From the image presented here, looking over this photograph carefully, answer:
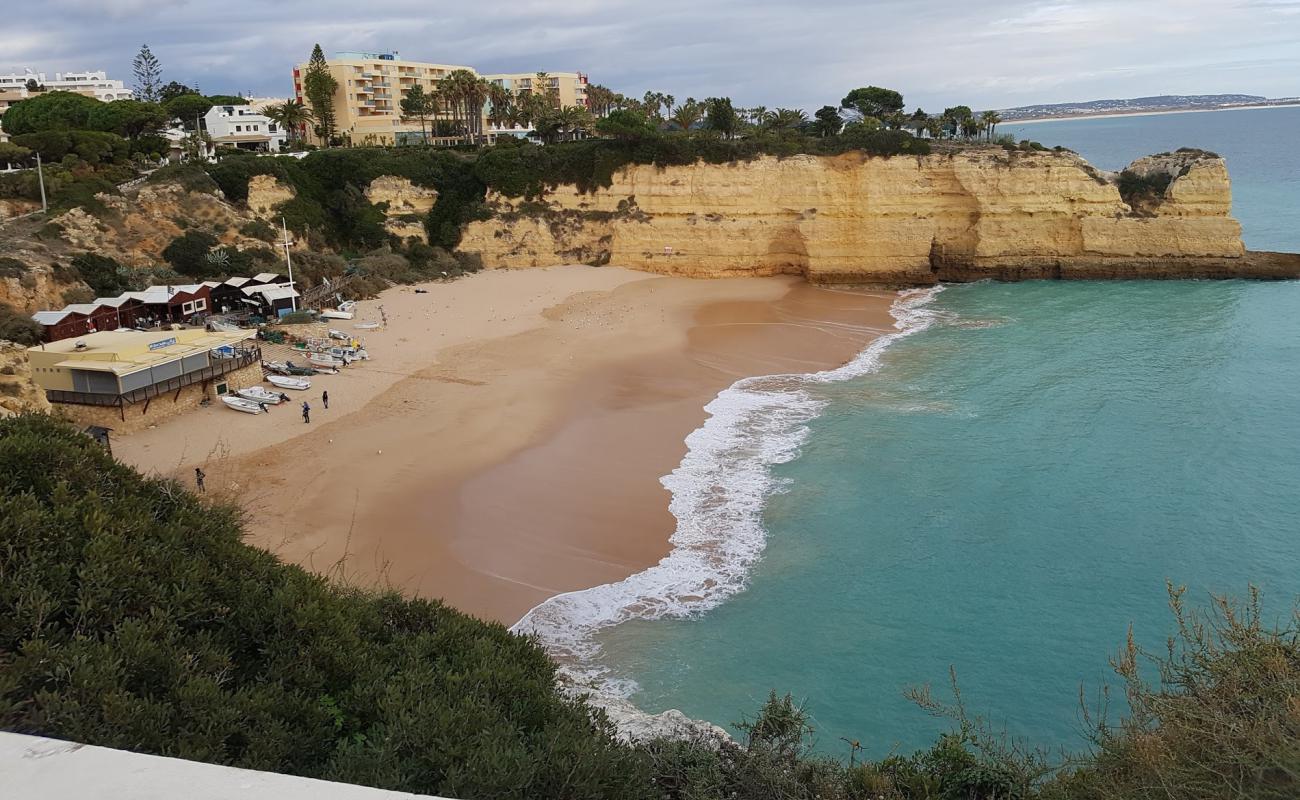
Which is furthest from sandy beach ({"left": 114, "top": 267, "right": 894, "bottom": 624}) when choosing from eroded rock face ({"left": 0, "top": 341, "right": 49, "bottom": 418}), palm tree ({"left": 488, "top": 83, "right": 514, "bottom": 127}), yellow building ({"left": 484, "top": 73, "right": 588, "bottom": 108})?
yellow building ({"left": 484, "top": 73, "right": 588, "bottom": 108})

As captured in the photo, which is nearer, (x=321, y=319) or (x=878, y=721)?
(x=878, y=721)

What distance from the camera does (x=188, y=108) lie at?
62219 mm

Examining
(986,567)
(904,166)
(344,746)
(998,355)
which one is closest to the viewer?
(344,746)

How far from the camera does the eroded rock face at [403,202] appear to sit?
45375 mm

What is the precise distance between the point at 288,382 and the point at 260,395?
1582mm

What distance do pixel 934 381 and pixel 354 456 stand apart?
18.8 m

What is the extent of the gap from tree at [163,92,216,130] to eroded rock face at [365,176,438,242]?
27.2 m

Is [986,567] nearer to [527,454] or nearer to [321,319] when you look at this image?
[527,454]

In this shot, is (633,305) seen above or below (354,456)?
above

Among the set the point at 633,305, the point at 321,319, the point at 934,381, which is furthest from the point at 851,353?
the point at 321,319

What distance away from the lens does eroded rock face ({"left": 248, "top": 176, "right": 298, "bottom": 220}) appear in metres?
40.8

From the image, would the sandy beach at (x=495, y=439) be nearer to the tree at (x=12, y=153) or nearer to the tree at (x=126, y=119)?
the tree at (x=12, y=153)

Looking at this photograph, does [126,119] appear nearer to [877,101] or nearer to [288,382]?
[288,382]

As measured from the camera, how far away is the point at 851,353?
32531 millimetres
